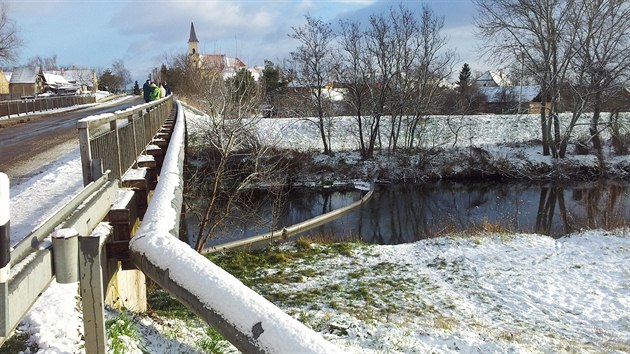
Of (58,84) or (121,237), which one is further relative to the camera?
(58,84)

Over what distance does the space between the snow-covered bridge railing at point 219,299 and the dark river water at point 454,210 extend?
629 inches

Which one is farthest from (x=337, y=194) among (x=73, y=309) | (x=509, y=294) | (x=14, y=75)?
(x=14, y=75)

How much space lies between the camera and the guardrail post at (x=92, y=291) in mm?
2494

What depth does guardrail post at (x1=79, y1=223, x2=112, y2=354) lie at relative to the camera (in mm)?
2494

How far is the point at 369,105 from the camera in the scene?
38188 mm

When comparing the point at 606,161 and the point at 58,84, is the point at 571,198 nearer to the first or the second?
the point at 606,161

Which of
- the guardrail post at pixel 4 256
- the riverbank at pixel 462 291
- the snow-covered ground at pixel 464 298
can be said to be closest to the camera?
the guardrail post at pixel 4 256

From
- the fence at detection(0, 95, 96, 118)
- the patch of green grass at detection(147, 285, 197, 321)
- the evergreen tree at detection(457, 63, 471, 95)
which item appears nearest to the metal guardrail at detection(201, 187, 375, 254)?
the patch of green grass at detection(147, 285, 197, 321)

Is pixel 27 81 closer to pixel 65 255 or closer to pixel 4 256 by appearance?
pixel 65 255

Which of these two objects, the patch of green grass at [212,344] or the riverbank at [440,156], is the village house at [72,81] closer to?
the riverbank at [440,156]

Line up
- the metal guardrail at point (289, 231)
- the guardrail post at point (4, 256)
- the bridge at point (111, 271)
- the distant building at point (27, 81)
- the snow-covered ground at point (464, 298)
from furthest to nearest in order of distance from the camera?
the distant building at point (27, 81) < the metal guardrail at point (289, 231) < the snow-covered ground at point (464, 298) < the bridge at point (111, 271) < the guardrail post at point (4, 256)

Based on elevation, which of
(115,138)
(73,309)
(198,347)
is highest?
(115,138)

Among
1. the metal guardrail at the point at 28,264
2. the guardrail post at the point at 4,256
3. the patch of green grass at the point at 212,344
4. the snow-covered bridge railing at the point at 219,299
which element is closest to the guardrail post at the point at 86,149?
the metal guardrail at the point at 28,264

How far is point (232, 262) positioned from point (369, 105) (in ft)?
85.6
